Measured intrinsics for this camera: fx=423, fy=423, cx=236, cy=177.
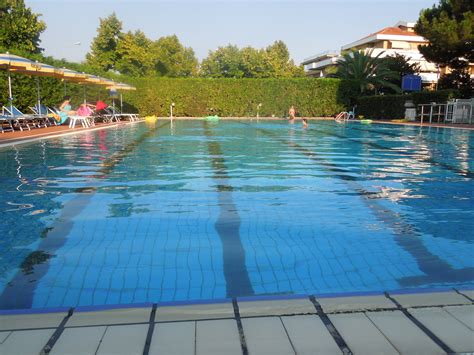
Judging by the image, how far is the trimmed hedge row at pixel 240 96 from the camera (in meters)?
32.5

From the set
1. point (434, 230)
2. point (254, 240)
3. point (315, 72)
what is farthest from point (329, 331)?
point (315, 72)

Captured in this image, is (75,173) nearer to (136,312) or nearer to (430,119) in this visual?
(136,312)

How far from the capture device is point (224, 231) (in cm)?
414

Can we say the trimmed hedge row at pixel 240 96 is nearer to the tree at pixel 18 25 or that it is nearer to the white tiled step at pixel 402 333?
the tree at pixel 18 25

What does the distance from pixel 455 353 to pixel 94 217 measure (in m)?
3.78

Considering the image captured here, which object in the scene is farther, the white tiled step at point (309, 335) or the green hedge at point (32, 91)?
the green hedge at point (32, 91)

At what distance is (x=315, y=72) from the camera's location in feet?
238

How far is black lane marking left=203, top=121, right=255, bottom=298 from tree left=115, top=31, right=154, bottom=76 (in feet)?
133

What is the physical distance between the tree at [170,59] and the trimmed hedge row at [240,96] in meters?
19.3

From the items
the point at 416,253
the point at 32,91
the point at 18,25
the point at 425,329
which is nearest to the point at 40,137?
the point at 32,91

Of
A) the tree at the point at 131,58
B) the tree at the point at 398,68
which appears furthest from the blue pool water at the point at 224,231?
the tree at the point at 131,58

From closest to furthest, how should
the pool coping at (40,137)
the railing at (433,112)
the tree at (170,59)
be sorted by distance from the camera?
the pool coping at (40,137) → the railing at (433,112) → the tree at (170,59)

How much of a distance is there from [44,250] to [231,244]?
62.8 inches

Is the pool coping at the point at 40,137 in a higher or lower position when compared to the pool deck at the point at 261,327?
higher
